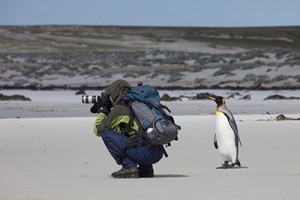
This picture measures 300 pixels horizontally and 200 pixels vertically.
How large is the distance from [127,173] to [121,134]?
1.07 ft

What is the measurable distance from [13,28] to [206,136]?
4925cm

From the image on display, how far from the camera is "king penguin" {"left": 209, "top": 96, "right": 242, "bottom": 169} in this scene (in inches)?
397

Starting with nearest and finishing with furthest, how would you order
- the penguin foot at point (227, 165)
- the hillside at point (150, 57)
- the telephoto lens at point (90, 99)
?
the telephoto lens at point (90, 99), the penguin foot at point (227, 165), the hillside at point (150, 57)

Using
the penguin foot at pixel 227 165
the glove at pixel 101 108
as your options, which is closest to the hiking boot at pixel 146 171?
the glove at pixel 101 108

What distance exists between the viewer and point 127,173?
851 centimetres

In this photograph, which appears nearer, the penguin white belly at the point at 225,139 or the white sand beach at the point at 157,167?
the white sand beach at the point at 157,167

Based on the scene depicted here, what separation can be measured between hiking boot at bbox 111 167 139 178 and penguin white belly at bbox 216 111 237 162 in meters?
1.74

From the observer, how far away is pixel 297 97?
27469 millimetres

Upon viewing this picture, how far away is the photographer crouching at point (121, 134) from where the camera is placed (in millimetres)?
8516

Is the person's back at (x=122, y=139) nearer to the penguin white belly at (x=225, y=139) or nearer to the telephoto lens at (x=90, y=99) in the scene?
the telephoto lens at (x=90, y=99)

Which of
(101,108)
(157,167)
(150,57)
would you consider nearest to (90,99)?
(101,108)

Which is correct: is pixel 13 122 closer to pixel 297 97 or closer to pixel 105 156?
pixel 105 156

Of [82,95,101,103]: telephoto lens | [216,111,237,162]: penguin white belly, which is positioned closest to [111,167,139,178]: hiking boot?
[82,95,101,103]: telephoto lens

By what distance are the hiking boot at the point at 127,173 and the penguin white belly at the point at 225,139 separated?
5.72 ft
